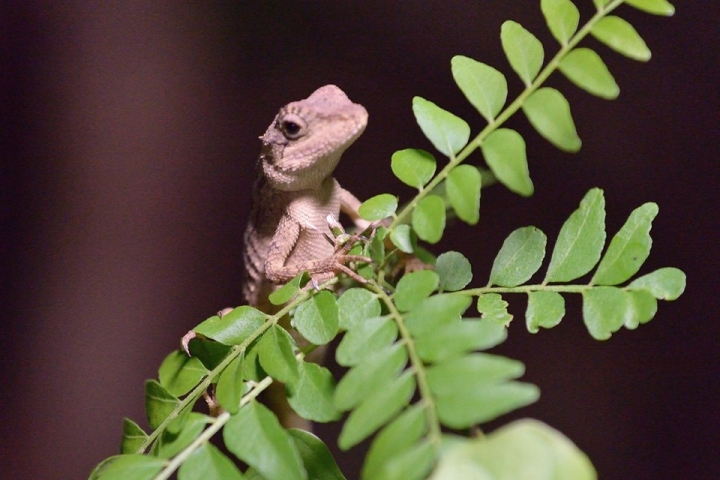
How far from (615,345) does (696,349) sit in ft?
1.03

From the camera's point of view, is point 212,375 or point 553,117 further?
point 212,375

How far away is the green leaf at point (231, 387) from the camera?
88cm

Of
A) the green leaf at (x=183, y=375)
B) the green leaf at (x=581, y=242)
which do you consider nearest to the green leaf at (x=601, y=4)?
the green leaf at (x=581, y=242)

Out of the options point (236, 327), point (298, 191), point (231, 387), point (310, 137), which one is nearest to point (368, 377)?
point (231, 387)

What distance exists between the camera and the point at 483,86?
0.95 m

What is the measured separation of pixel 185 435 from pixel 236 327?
21cm

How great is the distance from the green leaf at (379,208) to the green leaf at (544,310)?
0.83ft

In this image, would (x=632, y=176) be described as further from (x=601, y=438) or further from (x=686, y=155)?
(x=601, y=438)

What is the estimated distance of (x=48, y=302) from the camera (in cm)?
319

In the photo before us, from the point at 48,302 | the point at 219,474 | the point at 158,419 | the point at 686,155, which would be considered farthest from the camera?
the point at 48,302

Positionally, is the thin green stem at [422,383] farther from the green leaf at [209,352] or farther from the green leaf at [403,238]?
the green leaf at [209,352]

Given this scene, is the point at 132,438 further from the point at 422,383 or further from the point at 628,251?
the point at 628,251

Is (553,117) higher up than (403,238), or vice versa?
(553,117)

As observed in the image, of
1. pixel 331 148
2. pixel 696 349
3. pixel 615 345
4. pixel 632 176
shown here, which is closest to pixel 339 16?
pixel 632 176
